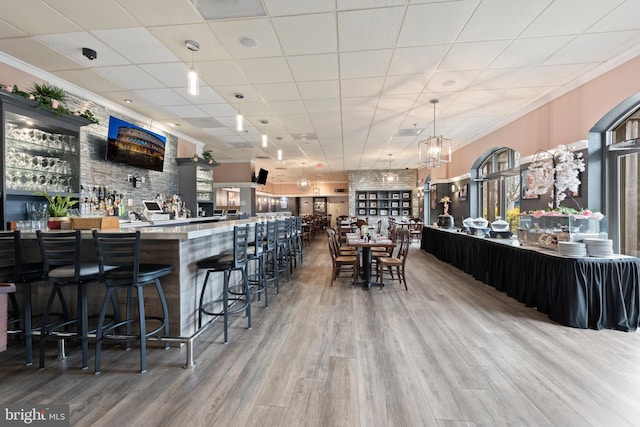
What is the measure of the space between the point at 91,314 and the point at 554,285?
17.1 ft

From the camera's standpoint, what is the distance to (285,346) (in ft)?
8.97

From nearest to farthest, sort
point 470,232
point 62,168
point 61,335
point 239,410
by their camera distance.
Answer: point 239,410, point 61,335, point 62,168, point 470,232

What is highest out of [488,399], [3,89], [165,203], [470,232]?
[3,89]

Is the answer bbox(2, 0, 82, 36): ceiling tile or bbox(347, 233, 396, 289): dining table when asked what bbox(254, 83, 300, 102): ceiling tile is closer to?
bbox(2, 0, 82, 36): ceiling tile

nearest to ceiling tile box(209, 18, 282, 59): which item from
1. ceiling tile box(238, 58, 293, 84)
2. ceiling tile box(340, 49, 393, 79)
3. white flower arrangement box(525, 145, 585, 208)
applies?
ceiling tile box(238, 58, 293, 84)

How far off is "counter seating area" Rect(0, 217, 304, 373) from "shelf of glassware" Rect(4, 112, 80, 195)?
117 centimetres

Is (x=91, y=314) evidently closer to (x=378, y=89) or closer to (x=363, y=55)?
(x=363, y=55)

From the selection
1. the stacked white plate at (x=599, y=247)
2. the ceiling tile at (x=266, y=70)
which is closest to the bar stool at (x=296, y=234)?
the ceiling tile at (x=266, y=70)

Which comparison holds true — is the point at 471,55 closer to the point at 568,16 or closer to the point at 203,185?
the point at 568,16

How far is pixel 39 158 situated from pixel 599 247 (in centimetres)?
725

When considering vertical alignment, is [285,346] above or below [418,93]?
below

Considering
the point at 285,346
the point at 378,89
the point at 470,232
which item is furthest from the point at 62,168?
the point at 470,232

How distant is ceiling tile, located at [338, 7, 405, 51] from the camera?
275 cm

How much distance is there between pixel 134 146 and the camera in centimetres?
550
